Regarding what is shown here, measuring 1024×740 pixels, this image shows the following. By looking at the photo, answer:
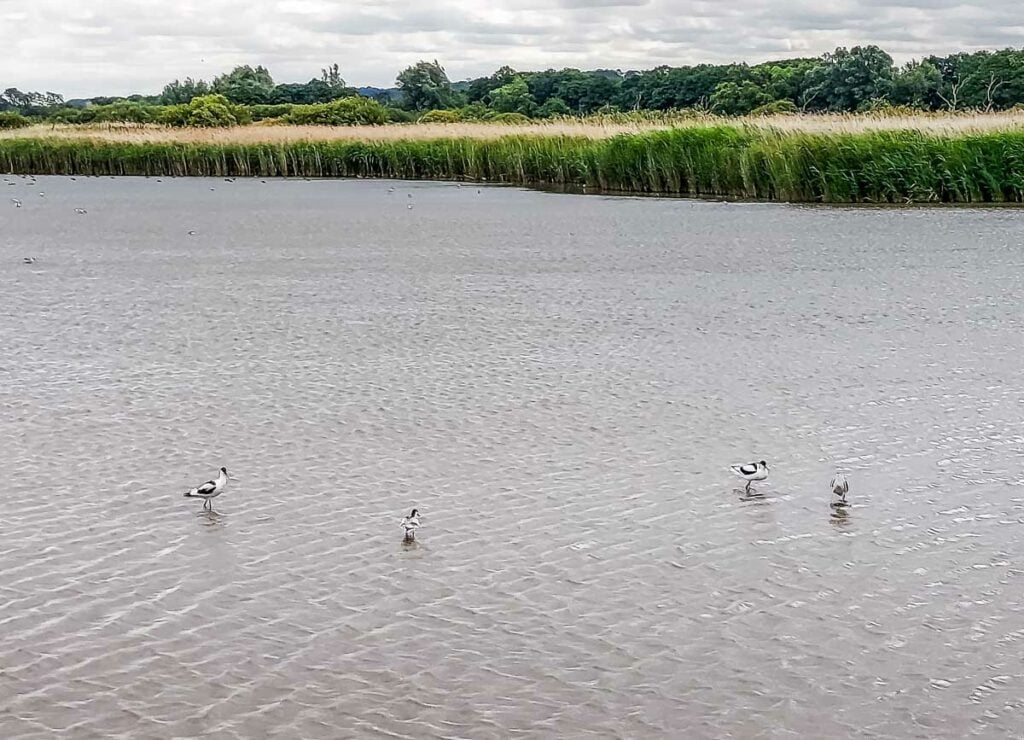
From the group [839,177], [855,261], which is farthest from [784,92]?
[855,261]

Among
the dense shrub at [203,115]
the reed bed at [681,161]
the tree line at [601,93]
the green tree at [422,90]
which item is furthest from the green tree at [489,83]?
the reed bed at [681,161]

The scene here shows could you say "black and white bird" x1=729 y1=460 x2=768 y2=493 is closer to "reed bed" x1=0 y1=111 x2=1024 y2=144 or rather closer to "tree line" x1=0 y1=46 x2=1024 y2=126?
"reed bed" x1=0 y1=111 x2=1024 y2=144

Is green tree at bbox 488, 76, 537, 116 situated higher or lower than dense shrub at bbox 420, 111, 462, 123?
higher

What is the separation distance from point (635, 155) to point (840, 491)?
28.0 metres

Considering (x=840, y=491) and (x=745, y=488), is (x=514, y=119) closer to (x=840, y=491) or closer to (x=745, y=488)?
(x=745, y=488)

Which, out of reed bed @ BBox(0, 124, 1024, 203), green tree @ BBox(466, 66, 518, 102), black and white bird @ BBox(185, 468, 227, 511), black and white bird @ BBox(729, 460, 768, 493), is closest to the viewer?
black and white bird @ BBox(185, 468, 227, 511)

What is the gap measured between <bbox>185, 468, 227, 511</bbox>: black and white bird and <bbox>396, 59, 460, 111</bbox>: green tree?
92.4m

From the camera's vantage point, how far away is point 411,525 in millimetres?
7023

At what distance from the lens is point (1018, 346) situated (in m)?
13.0

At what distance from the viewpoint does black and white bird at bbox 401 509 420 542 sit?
277 inches

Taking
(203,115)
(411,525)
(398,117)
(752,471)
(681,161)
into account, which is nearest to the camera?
(411,525)

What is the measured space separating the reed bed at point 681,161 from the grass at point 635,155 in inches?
1.3

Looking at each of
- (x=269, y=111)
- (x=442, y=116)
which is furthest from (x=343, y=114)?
(x=269, y=111)

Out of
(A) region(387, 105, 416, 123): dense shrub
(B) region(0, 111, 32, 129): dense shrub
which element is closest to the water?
(B) region(0, 111, 32, 129): dense shrub
